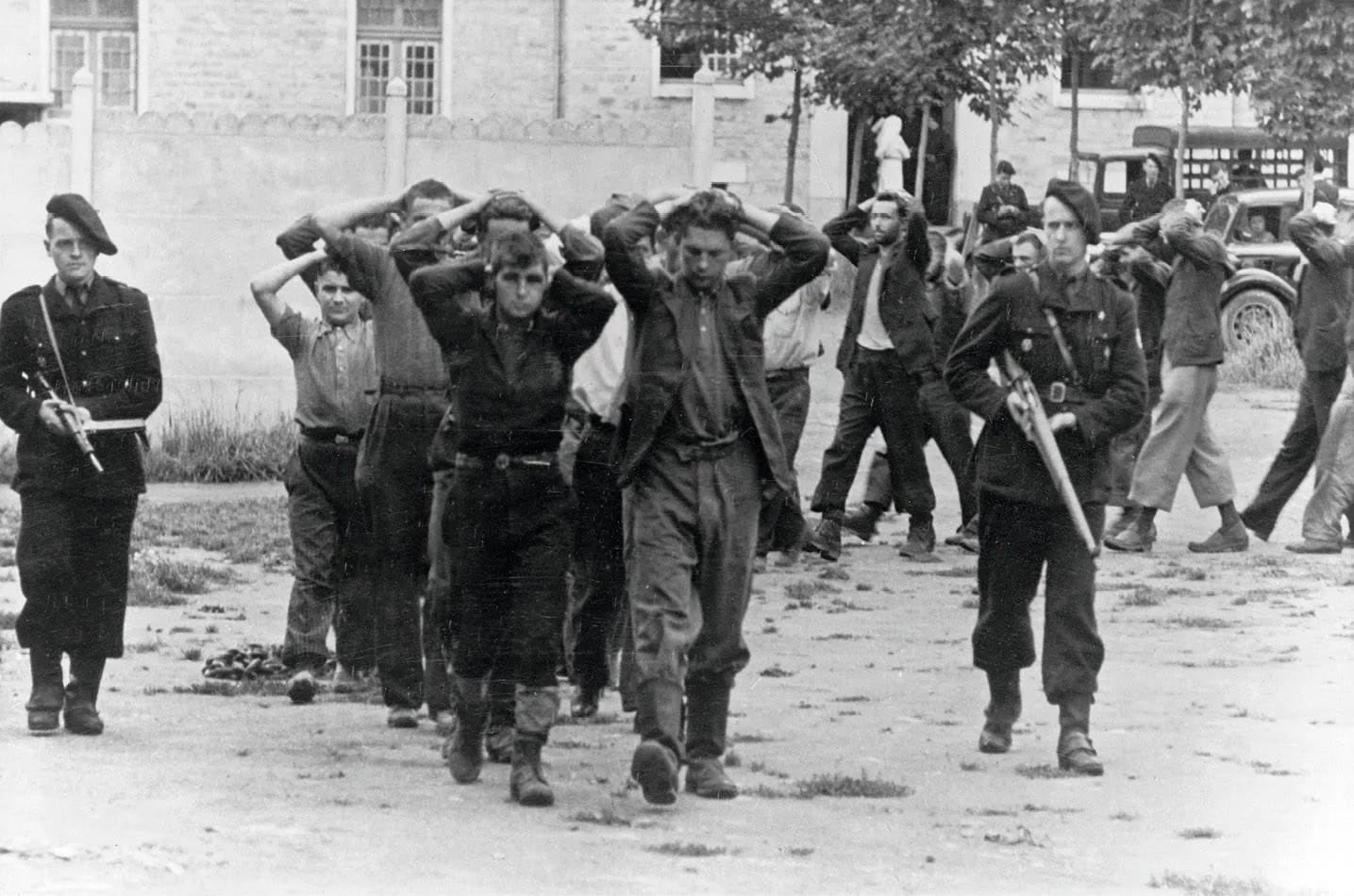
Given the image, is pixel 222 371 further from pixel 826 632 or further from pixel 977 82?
pixel 977 82

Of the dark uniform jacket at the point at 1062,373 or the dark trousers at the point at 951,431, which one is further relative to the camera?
the dark trousers at the point at 951,431

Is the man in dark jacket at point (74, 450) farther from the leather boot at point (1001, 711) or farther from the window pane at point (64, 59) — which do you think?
the window pane at point (64, 59)

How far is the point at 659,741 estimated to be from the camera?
7.88 metres

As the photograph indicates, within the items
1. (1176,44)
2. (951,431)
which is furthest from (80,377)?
(1176,44)

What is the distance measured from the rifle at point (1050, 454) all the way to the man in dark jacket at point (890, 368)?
494 centimetres

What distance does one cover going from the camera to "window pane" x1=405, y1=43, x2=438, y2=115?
34.2 m

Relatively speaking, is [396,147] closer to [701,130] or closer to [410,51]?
[701,130]

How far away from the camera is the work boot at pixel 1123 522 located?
14766 mm

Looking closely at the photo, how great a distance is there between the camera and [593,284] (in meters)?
8.25

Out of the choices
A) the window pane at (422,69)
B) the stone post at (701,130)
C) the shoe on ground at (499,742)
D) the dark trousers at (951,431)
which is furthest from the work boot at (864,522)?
the window pane at (422,69)

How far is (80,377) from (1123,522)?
7.43 m

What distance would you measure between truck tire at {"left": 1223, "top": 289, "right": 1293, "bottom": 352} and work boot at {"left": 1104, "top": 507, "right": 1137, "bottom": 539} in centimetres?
1015

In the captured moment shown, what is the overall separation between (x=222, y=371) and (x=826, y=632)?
7570 mm

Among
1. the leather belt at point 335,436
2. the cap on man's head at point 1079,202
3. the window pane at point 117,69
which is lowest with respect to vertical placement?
the leather belt at point 335,436
